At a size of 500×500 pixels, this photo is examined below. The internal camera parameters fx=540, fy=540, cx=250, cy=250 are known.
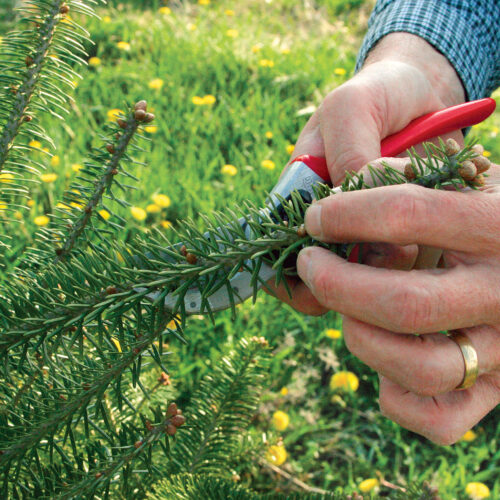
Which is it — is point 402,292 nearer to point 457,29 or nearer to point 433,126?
point 433,126

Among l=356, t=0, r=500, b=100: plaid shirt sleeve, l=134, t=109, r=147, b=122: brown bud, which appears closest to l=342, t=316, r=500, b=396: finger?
l=134, t=109, r=147, b=122: brown bud

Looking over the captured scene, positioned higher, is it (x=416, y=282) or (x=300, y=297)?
(x=416, y=282)

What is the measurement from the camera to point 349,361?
2.28 metres

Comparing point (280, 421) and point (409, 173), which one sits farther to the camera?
point (280, 421)

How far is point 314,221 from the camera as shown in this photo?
90 cm

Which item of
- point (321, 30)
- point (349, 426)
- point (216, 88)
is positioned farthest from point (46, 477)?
point (321, 30)

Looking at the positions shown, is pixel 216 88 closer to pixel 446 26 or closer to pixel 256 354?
pixel 446 26

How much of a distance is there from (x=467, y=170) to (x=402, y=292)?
0.24 metres

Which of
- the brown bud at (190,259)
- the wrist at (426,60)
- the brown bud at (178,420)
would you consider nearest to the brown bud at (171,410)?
the brown bud at (178,420)

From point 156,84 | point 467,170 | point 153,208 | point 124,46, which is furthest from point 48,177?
point 467,170

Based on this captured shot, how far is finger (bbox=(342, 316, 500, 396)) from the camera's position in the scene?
103 cm

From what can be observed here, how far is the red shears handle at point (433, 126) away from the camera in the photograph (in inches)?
52.9

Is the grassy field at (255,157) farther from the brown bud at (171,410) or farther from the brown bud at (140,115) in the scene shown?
the brown bud at (171,410)

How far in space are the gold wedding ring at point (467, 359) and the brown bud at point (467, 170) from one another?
0.40 metres
